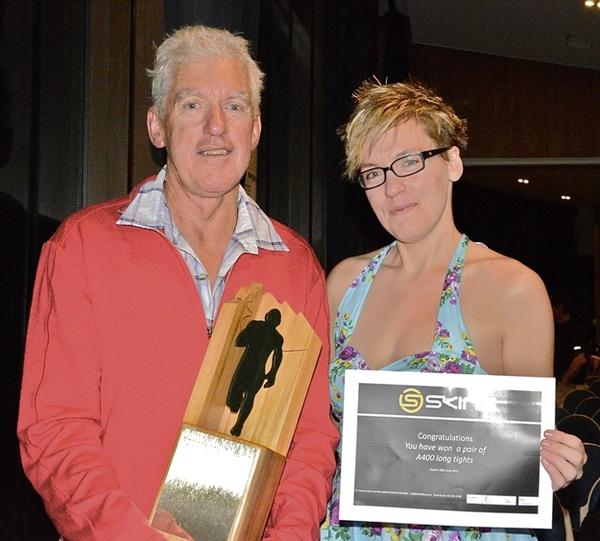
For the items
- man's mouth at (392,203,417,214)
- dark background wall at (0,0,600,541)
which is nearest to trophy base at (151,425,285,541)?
man's mouth at (392,203,417,214)

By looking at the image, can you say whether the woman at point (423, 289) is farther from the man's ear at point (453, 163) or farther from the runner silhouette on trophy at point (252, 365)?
the runner silhouette on trophy at point (252, 365)

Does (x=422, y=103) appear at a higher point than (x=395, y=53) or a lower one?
lower

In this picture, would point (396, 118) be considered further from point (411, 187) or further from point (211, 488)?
point (211, 488)

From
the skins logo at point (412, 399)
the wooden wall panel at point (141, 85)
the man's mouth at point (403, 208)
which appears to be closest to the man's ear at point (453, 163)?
the man's mouth at point (403, 208)

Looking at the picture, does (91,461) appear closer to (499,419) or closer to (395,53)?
(499,419)

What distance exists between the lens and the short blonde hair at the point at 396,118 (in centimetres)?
227

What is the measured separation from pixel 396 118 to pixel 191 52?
0.55m

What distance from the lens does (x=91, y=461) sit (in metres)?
1.70

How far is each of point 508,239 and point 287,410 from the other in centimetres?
1317

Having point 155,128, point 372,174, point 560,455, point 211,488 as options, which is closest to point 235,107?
point 155,128

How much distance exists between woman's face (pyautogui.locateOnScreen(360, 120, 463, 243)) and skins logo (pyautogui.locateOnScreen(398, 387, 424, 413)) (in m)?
0.53

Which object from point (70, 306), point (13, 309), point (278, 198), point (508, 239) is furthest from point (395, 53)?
point (508, 239)

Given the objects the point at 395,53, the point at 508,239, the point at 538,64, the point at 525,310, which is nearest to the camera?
the point at 525,310

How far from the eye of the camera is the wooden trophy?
163 centimetres
